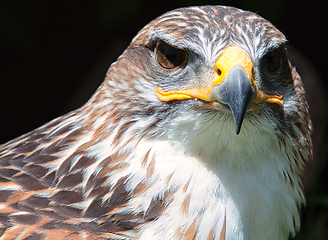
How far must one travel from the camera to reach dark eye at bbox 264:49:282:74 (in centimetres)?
180

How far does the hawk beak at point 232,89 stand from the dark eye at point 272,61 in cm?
19

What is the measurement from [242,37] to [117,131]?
0.73 m

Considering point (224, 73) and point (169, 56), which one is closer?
point (224, 73)

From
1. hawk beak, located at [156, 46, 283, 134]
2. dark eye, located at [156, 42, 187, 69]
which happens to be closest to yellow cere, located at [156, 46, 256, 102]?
hawk beak, located at [156, 46, 283, 134]

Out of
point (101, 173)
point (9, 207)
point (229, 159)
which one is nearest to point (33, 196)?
point (9, 207)

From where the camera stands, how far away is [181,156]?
5.72 ft

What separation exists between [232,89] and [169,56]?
0.43 metres

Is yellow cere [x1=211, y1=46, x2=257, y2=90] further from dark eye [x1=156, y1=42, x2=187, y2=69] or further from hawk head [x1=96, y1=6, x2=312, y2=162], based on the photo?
dark eye [x1=156, y1=42, x2=187, y2=69]

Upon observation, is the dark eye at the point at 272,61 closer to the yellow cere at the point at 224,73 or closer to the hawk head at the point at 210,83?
the hawk head at the point at 210,83

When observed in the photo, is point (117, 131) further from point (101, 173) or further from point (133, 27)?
point (133, 27)

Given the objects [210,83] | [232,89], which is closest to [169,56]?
[210,83]

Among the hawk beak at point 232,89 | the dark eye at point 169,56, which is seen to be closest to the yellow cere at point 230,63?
the hawk beak at point 232,89

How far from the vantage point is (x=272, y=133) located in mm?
1749

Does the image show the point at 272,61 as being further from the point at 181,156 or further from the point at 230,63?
the point at 181,156
